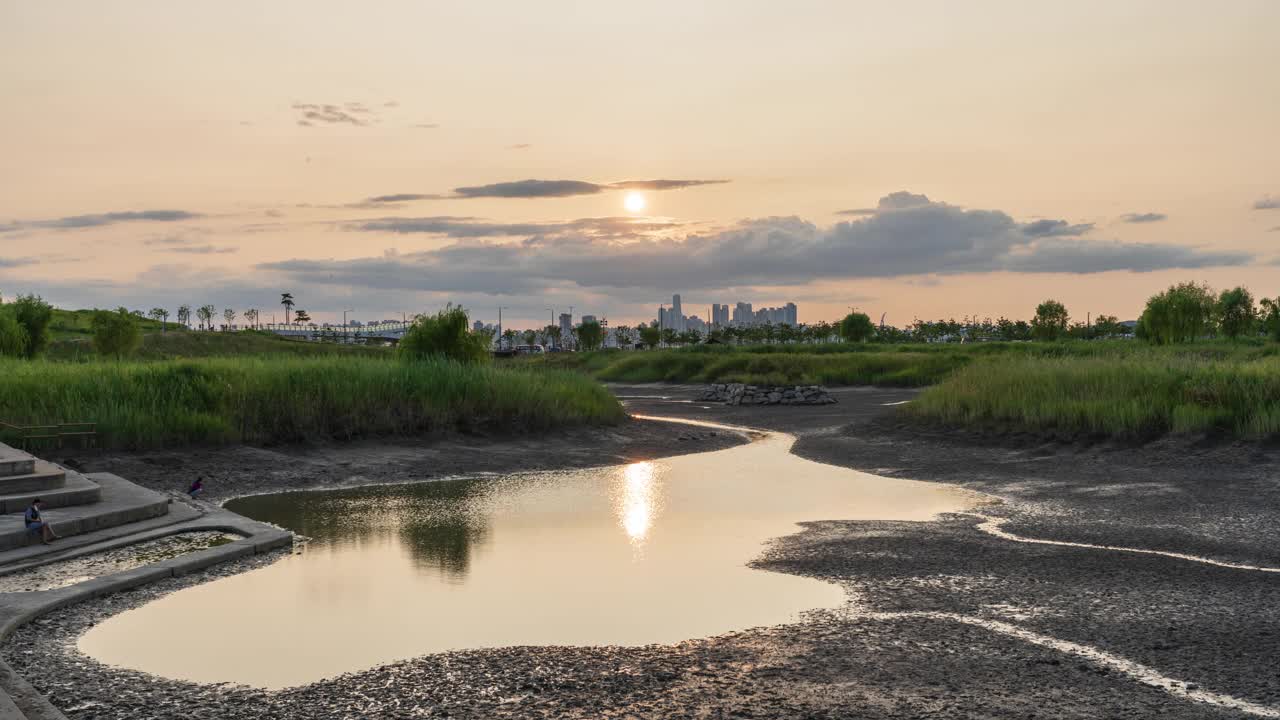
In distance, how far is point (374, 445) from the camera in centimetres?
2175

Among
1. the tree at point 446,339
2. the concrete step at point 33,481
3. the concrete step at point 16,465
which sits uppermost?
the tree at point 446,339

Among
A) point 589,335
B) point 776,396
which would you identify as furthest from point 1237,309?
point 589,335

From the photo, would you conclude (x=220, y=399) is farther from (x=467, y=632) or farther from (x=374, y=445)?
(x=467, y=632)

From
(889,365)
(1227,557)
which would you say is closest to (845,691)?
(1227,557)

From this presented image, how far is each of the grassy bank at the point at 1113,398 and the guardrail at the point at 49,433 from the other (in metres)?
Result: 19.3

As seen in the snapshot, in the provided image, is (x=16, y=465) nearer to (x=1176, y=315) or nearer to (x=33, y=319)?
(x=33, y=319)

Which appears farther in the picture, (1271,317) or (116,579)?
(1271,317)

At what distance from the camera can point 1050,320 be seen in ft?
343

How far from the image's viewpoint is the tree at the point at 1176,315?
76375 mm

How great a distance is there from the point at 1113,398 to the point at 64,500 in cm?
2008

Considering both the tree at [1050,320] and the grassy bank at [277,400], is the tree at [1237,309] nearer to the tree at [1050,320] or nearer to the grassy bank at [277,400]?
the tree at [1050,320]

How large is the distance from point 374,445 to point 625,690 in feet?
53.4

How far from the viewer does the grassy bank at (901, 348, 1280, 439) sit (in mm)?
19609

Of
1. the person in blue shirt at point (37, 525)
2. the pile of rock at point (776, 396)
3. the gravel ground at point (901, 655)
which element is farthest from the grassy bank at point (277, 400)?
the pile of rock at point (776, 396)
